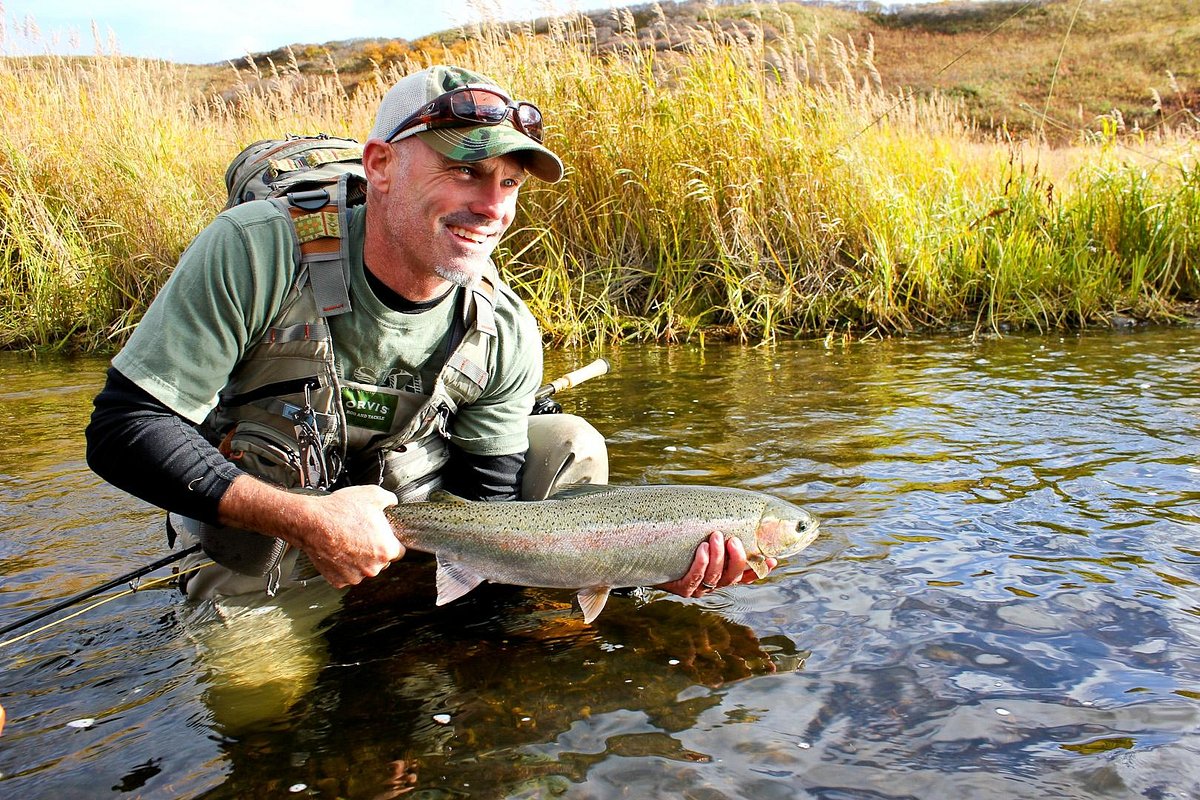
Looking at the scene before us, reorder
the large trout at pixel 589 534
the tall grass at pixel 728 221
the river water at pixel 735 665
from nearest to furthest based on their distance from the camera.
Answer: the river water at pixel 735 665, the large trout at pixel 589 534, the tall grass at pixel 728 221

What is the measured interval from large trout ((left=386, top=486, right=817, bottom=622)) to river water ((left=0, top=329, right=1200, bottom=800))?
289mm

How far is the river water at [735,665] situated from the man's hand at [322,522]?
0.45 metres

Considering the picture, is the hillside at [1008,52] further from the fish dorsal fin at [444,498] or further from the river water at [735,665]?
the fish dorsal fin at [444,498]

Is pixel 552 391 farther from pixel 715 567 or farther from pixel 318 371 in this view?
pixel 715 567

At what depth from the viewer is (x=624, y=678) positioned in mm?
3053

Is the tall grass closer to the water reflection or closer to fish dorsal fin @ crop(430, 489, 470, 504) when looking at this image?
the water reflection

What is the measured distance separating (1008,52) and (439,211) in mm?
54752

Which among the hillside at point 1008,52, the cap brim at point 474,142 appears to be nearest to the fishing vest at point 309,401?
the cap brim at point 474,142

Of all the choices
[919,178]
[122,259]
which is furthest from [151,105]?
[919,178]

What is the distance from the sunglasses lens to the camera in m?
3.09

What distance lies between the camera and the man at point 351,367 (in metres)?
2.83

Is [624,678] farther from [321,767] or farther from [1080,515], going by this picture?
[1080,515]

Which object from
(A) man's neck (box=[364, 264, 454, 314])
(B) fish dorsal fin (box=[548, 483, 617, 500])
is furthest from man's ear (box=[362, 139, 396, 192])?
(B) fish dorsal fin (box=[548, 483, 617, 500])

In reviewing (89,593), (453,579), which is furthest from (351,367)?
(89,593)
